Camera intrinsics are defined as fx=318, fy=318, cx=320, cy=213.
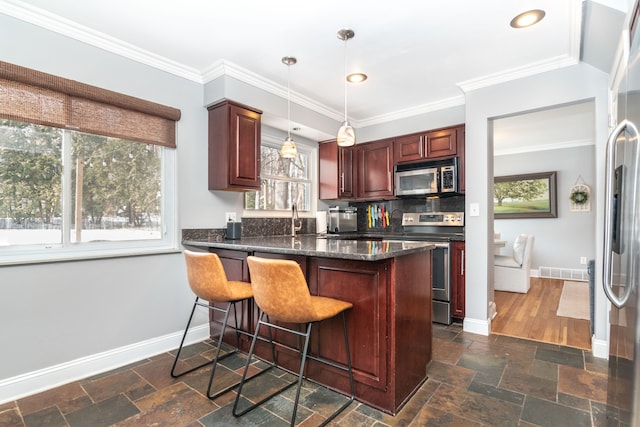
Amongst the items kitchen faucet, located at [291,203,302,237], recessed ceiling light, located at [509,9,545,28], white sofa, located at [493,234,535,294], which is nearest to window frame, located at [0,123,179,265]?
kitchen faucet, located at [291,203,302,237]

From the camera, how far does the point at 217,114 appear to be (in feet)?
9.61

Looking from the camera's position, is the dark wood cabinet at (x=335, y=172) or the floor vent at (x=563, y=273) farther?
the floor vent at (x=563, y=273)

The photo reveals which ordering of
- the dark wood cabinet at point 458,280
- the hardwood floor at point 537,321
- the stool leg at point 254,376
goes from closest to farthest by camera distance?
the stool leg at point 254,376, the hardwood floor at point 537,321, the dark wood cabinet at point 458,280

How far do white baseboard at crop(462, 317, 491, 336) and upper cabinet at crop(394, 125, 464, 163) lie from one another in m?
1.75

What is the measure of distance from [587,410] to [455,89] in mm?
2862

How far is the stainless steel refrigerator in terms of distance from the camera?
104 centimetres

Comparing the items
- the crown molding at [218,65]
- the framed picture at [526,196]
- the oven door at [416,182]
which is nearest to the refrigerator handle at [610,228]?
the crown molding at [218,65]

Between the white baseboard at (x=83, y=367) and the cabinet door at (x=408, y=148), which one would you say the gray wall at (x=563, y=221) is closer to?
the cabinet door at (x=408, y=148)

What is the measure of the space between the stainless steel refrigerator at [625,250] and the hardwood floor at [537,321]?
1.68 metres

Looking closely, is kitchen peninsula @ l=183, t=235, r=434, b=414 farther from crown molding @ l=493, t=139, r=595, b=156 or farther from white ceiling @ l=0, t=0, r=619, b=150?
crown molding @ l=493, t=139, r=595, b=156

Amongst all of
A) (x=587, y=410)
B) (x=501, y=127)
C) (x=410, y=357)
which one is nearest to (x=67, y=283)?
(x=410, y=357)

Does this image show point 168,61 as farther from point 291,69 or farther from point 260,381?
point 260,381

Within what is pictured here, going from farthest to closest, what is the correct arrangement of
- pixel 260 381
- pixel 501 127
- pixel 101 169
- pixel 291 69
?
pixel 501 127
pixel 291 69
pixel 101 169
pixel 260 381

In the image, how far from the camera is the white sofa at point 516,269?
4742mm
